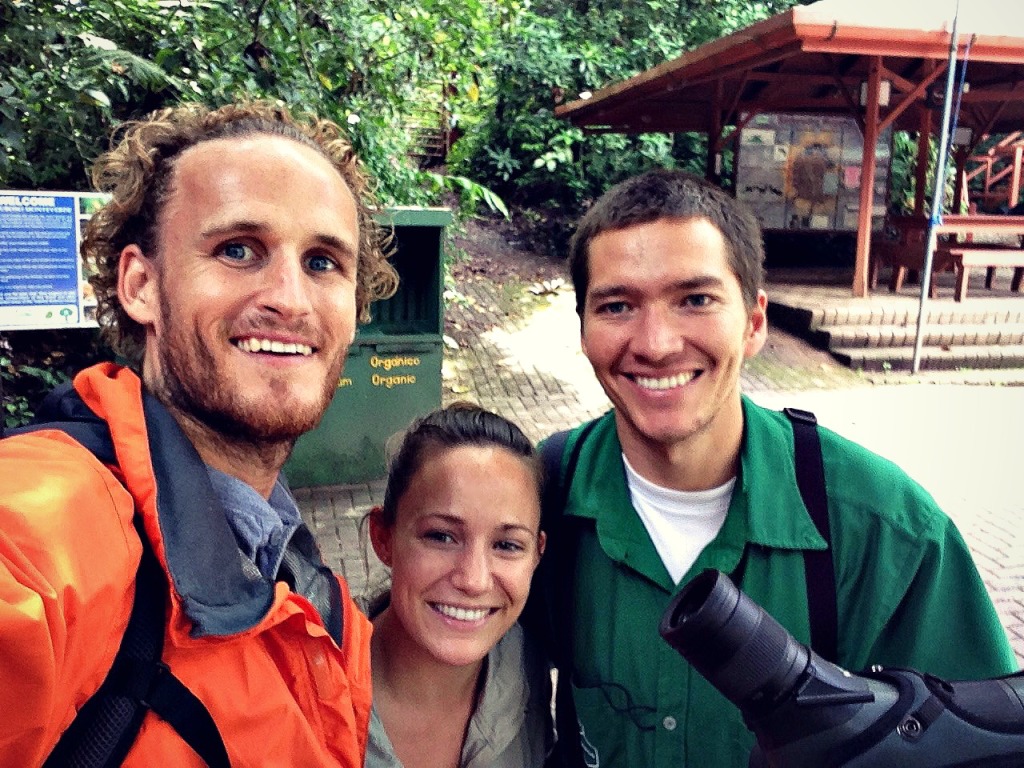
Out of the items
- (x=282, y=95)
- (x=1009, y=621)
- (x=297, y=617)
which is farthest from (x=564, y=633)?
(x=282, y=95)

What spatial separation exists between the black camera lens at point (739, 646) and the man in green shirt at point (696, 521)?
21.6 inches

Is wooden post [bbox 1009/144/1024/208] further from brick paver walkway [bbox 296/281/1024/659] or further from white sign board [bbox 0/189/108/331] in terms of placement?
white sign board [bbox 0/189/108/331]

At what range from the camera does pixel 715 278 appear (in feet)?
5.95

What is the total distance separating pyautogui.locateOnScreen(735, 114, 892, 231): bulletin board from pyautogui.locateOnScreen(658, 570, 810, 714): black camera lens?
14328 mm

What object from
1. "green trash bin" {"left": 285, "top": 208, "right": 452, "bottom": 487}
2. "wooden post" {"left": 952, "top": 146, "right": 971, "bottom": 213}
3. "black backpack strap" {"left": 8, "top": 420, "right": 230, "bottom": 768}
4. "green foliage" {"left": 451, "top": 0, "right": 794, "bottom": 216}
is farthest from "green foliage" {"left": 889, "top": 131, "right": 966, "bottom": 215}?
"black backpack strap" {"left": 8, "top": 420, "right": 230, "bottom": 768}

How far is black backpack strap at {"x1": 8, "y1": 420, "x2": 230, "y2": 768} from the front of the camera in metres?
1.11

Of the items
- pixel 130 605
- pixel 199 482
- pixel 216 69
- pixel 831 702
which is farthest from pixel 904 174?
pixel 130 605

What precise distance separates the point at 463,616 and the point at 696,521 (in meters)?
0.58

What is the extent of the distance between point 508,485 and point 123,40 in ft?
14.6

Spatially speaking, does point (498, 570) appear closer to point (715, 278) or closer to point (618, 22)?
point (715, 278)

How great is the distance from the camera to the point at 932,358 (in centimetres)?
941

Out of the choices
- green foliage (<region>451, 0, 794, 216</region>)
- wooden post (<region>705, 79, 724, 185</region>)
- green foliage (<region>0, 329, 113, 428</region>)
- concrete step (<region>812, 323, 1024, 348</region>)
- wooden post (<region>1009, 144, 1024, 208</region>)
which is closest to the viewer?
green foliage (<region>0, 329, 113, 428</region>)

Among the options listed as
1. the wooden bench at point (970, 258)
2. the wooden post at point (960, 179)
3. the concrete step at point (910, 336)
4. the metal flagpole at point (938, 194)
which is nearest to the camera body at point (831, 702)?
the metal flagpole at point (938, 194)

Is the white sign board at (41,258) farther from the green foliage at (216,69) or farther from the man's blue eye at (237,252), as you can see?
the man's blue eye at (237,252)
